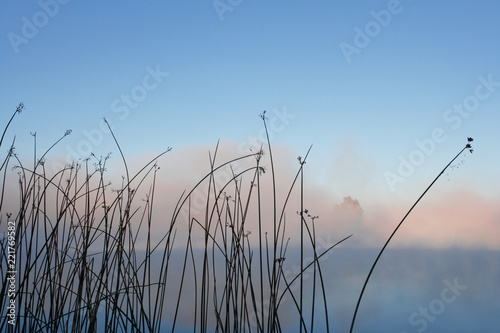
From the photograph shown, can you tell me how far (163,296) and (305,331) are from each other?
0.91 metres

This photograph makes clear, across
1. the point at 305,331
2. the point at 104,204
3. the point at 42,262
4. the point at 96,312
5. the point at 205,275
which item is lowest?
the point at 305,331

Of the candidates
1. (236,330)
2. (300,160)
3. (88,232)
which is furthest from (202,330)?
(300,160)

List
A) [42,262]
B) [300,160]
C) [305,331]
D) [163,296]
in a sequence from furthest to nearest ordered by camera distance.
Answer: [42,262], [163,296], [300,160], [305,331]

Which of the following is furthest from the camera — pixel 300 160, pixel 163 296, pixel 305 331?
pixel 163 296

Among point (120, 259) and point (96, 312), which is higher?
point (120, 259)

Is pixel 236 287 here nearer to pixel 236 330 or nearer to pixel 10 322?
pixel 236 330

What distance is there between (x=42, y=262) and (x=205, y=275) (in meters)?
1.15

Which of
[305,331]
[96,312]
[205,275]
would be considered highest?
[205,275]

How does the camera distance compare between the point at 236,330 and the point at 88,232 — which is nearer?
the point at 236,330

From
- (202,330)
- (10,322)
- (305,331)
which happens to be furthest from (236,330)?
(10,322)

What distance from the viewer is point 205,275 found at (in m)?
2.62

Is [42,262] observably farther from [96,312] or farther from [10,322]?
[96,312]

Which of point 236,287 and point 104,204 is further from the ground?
point 104,204

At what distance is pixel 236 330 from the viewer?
2541 millimetres
